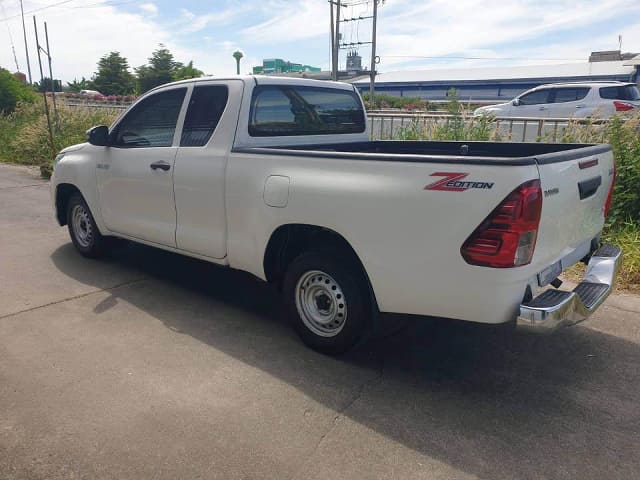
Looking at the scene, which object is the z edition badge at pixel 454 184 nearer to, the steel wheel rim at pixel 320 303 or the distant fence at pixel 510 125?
the steel wheel rim at pixel 320 303

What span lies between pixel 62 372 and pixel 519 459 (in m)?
2.87

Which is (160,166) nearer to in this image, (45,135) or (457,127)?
(457,127)

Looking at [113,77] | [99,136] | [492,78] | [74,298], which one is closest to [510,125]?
[99,136]

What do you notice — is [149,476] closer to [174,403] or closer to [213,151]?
[174,403]

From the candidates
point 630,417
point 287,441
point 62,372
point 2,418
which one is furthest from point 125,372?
point 630,417

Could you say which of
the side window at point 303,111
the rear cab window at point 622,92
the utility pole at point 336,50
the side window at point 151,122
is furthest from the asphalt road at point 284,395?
the utility pole at point 336,50

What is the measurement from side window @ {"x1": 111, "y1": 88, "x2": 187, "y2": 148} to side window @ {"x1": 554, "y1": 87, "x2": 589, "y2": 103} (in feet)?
44.3

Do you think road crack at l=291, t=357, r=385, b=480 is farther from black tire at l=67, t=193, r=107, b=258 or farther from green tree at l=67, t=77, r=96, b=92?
green tree at l=67, t=77, r=96, b=92

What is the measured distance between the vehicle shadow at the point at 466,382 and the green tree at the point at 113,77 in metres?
67.7

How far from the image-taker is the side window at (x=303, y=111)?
14.1ft

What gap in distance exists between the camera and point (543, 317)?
2795 mm

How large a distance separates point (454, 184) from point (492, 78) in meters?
57.2

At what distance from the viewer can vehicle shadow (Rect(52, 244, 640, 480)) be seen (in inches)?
110

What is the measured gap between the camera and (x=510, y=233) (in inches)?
109
